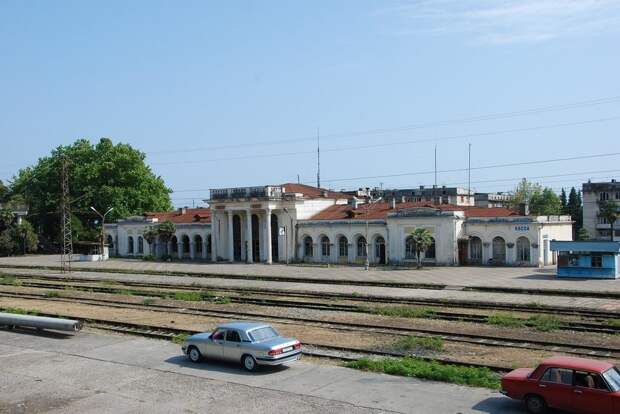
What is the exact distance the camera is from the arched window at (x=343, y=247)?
6222 cm

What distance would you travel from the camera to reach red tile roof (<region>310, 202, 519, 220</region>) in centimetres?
5619

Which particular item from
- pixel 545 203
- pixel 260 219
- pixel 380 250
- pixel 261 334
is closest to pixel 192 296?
pixel 261 334

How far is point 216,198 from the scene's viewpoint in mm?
69375

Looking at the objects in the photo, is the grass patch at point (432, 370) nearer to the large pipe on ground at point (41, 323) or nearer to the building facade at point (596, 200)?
the large pipe on ground at point (41, 323)

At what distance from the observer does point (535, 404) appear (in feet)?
46.5

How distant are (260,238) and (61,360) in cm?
4617

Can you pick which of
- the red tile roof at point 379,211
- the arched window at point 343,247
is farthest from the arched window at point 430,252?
the arched window at point 343,247

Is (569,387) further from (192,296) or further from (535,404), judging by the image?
(192,296)

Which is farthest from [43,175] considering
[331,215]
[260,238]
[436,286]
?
[436,286]

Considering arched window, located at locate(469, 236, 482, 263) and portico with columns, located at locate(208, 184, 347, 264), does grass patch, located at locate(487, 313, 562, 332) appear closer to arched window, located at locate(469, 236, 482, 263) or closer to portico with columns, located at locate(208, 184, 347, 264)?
arched window, located at locate(469, 236, 482, 263)

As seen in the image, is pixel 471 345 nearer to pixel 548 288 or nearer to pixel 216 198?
pixel 548 288

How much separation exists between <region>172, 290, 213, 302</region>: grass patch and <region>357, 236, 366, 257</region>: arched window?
2416cm

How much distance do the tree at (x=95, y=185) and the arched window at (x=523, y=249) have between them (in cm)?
5253

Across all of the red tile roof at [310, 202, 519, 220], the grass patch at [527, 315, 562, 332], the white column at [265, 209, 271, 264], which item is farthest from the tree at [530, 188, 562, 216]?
the grass patch at [527, 315, 562, 332]
